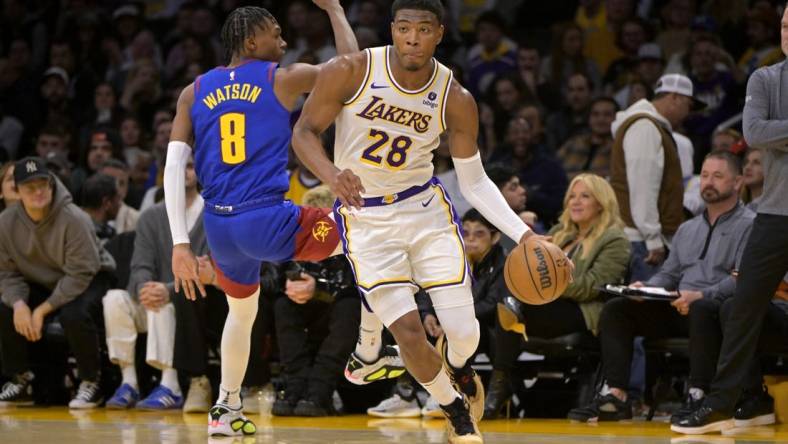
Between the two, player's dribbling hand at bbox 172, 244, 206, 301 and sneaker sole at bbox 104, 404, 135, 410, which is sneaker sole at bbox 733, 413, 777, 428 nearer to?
player's dribbling hand at bbox 172, 244, 206, 301

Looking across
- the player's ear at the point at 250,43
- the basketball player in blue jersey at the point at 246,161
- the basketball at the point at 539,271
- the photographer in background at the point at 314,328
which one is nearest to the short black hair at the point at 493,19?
the photographer in background at the point at 314,328

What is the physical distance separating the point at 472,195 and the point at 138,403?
3571mm

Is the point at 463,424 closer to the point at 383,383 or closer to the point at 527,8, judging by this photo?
the point at 383,383

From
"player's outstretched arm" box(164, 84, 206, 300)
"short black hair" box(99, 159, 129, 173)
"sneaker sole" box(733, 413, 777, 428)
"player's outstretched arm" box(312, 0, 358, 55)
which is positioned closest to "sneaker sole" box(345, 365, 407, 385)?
"player's outstretched arm" box(164, 84, 206, 300)

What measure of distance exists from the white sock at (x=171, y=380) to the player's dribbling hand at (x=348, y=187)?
146 inches

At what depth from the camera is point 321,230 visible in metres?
6.28

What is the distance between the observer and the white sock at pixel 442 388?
5.71m

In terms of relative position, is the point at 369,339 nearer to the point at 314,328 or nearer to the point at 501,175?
the point at 314,328

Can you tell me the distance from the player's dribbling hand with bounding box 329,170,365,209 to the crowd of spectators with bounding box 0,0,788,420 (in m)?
2.56

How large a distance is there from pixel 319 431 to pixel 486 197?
183 cm

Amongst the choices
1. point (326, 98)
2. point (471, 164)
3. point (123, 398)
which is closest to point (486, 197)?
point (471, 164)

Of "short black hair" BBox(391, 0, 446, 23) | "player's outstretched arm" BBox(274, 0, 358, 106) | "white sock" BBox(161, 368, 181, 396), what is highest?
"short black hair" BBox(391, 0, 446, 23)

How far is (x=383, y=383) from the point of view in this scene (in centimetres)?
844

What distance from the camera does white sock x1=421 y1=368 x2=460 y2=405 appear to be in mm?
5711
